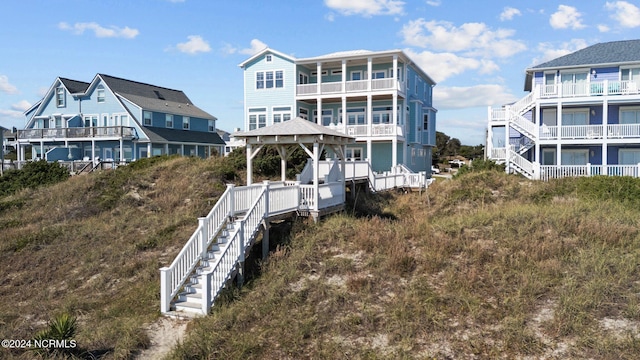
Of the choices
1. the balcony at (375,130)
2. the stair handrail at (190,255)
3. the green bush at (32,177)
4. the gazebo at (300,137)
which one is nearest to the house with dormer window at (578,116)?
the balcony at (375,130)

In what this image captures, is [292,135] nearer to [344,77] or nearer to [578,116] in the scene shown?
[344,77]

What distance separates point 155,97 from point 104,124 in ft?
20.7

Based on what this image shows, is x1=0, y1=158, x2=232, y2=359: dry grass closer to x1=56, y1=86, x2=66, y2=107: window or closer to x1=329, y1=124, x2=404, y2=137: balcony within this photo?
x1=329, y1=124, x2=404, y2=137: balcony

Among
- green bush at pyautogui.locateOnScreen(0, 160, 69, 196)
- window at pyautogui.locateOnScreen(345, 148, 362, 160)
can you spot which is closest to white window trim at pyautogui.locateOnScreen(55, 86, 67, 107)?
green bush at pyautogui.locateOnScreen(0, 160, 69, 196)

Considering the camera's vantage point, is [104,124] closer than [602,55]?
No

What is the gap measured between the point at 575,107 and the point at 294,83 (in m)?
19.4

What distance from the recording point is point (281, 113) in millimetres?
34562

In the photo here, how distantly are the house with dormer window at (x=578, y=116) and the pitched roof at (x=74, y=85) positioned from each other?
37.3m

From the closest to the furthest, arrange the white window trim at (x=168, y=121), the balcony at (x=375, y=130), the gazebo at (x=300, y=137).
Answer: the gazebo at (x=300, y=137) → the balcony at (x=375, y=130) → the white window trim at (x=168, y=121)

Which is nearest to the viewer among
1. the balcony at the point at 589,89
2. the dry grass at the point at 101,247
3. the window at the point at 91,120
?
the dry grass at the point at 101,247

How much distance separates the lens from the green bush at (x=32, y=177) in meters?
26.1

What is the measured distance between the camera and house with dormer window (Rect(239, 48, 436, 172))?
3189 centimetres

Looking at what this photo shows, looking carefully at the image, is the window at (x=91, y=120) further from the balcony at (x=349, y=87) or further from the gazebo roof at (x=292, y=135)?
the gazebo roof at (x=292, y=135)

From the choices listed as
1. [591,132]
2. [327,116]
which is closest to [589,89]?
[591,132]
